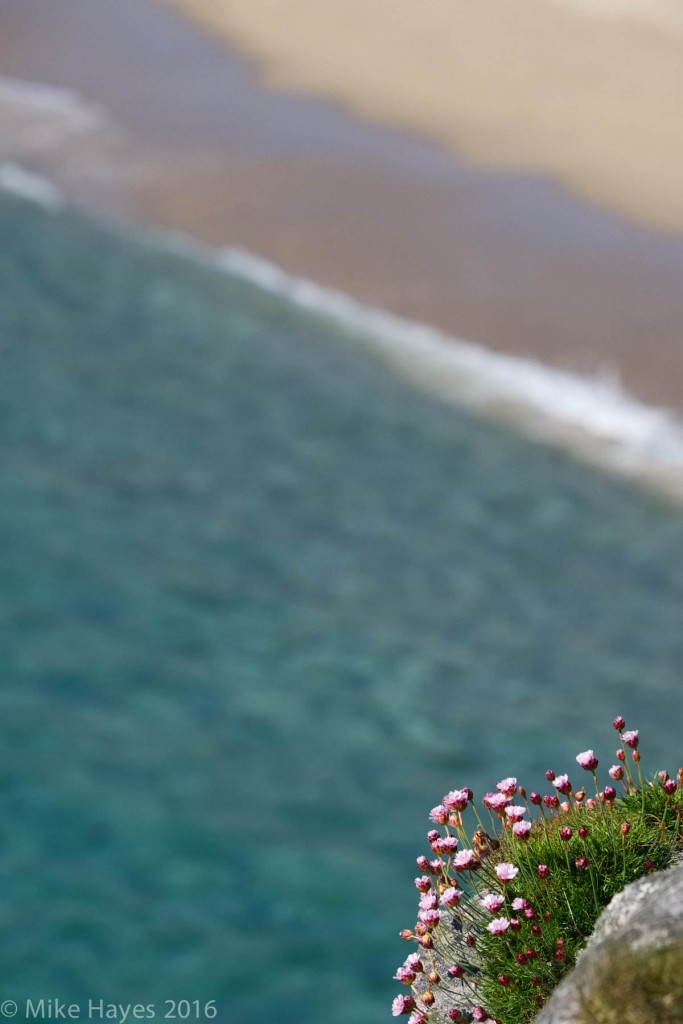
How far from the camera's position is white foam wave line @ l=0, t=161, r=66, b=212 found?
21.8m

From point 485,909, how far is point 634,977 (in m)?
1.84

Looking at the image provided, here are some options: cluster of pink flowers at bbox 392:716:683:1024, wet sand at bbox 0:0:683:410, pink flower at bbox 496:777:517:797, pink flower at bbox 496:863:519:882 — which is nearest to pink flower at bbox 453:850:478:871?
cluster of pink flowers at bbox 392:716:683:1024

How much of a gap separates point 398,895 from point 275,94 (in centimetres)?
1954

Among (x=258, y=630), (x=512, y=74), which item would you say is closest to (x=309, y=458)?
(x=258, y=630)

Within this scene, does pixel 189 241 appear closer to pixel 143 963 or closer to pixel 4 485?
pixel 4 485

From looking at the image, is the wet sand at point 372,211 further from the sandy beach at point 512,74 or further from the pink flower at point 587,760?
the pink flower at point 587,760

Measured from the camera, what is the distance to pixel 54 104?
25.7 meters

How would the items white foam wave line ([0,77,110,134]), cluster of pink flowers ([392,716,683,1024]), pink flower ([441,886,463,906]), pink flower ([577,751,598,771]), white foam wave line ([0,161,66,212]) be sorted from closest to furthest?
pink flower ([441,886,463,906]) < cluster of pink flowers ([392,716,683,1024]) < pink flower ([577,751,598,771]) < white foam wave line ([0,161,66,212]) < white foam wave line ([0,77,110,134])

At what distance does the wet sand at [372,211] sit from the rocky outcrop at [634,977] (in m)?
15.4

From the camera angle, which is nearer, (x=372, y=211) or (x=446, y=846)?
(x=446, y=846)

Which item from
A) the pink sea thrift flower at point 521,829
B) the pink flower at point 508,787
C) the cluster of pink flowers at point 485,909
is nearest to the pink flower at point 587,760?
the cluster of pink flowers at point 485,909

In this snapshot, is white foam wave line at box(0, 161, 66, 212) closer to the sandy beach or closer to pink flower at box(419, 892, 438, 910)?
the sandy beach

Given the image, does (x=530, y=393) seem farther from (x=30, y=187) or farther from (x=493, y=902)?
A: (x=493, y=902)

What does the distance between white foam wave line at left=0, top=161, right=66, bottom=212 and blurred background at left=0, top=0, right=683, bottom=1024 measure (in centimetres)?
8
